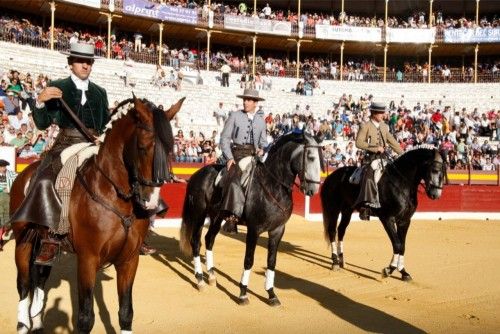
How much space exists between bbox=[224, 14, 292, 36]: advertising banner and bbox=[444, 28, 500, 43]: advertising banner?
9.69m

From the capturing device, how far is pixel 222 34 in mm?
32750

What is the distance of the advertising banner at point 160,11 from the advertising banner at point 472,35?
15260 mm

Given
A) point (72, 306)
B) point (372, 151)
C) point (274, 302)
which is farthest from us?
point (372, 151)

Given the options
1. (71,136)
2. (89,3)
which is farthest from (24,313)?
(89,3)

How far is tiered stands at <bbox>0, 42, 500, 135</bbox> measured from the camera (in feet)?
71.5

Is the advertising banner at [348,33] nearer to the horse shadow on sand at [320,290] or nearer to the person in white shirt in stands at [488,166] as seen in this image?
the person in white shirt in stands at [488,166]

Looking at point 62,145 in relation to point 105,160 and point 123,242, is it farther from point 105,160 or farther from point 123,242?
point 123,242

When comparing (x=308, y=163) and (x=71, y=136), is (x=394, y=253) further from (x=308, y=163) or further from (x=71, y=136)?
(x=71, y=136)

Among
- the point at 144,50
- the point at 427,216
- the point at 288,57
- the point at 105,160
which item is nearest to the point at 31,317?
the point at 105,160

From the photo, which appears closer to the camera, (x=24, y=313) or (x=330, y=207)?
(x=24, y=313)

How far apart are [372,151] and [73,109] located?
5.10m

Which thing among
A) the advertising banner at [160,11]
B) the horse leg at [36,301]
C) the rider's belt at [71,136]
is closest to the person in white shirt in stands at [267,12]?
the advertising banner at [160,11]

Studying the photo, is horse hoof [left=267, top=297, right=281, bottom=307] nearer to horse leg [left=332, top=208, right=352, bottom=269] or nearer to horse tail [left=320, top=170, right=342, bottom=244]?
horse leg [left=332, top=208, right=352, bottom=269]

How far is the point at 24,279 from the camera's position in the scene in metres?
4.73
